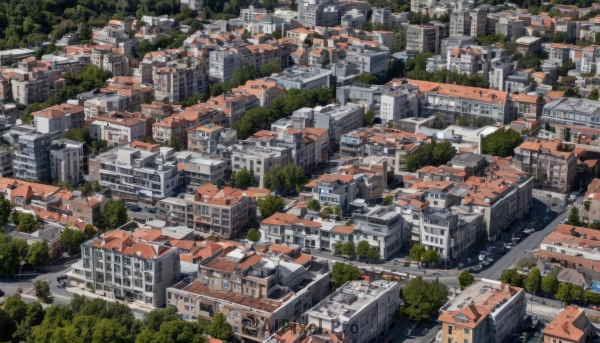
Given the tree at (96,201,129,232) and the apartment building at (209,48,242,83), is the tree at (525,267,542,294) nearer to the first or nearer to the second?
the tree at (96,201,129,232)

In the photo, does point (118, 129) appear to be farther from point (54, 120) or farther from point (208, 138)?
point (208, 138)

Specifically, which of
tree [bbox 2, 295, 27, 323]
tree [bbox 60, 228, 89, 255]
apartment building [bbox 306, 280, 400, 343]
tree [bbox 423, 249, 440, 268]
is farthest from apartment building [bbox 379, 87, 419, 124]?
tree [bbox 2, 295, 27, 323]

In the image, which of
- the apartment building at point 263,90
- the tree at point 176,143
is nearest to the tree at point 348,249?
the tree at point 176,143

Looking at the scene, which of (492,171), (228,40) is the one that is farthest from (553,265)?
(228,40)

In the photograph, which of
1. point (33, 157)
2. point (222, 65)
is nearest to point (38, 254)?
point (33, 157)

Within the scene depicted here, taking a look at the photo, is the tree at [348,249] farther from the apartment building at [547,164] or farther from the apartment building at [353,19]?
the apartment building at [353,19]
